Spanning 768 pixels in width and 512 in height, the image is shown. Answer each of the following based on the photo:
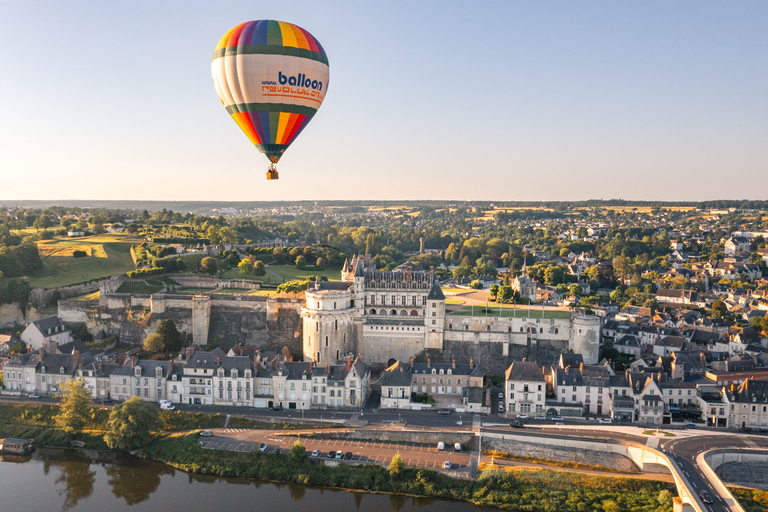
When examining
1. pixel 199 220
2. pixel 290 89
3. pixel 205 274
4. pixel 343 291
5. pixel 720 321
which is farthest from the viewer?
pixel 199 220

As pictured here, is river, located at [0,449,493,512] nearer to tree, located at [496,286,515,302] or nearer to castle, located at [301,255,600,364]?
castle, located at [301,255,600,364]

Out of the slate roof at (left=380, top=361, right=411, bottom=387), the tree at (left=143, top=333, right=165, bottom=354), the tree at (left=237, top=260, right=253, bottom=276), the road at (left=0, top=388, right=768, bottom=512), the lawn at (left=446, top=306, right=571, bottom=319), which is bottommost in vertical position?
the road at (left=0, top=388, right=768, bottom=512)

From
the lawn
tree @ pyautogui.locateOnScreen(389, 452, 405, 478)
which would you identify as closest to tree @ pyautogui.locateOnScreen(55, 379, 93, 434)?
tree @ pyautogui.locateOnScreen(389, 452, 405, 478)

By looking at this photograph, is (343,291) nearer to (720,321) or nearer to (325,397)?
(325,397)

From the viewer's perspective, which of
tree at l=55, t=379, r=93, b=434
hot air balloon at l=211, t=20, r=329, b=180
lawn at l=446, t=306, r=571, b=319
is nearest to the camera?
hot air balloon at l=211, t=20, r=329, b=180

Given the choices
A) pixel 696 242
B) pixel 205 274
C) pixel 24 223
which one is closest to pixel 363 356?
pixel 205 274

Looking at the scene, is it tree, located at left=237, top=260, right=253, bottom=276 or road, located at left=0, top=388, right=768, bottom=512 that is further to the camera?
tree, located at left=237, top=260, right=253, bottom=276

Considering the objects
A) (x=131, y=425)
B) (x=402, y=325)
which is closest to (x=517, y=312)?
(x=402, y=325)
